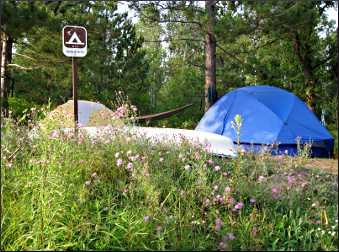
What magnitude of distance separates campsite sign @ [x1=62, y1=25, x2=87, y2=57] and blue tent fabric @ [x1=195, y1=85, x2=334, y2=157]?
3.57 metres

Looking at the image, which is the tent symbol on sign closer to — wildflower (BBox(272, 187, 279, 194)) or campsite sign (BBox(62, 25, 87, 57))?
campsite sign (BBox(62, 25, 87, 57))

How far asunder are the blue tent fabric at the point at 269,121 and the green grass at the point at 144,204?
3708 millimetres

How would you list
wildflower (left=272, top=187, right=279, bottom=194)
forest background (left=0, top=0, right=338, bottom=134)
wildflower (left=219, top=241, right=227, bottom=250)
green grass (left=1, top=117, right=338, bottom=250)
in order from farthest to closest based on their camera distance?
1. forest background (left=0, top=0, right=338, bottom=134)
2. wildflower (left=272, top=187, right=279, bottom=194)
3. green grass (left=1, top=117, right=338, bottom=250)
4. wildflower (left=219, top=241, right=227, bottom=250)

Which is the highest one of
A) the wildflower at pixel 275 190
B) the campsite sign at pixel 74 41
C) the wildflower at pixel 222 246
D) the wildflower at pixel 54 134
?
the campsite sign at pixel 74 41

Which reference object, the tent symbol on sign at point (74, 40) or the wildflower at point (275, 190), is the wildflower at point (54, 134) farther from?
the wildflower at point (275, 190)

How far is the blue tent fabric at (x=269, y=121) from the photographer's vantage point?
704 centimetres

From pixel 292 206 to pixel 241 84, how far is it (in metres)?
10.7

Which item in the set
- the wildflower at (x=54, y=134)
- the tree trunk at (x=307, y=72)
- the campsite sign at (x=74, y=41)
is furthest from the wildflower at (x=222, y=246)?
the tree trunk at (x=307, y=72)

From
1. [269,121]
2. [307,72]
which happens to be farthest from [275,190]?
[307,72]

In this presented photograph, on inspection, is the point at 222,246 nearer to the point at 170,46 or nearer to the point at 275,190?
the point at 275,190

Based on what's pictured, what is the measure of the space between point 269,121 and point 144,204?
487 cm

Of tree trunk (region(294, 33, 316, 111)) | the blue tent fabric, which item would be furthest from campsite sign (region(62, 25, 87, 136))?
tree trunk (region(294, 33, 316, 111))

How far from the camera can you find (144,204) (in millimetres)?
2719

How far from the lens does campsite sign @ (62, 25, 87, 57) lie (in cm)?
409
